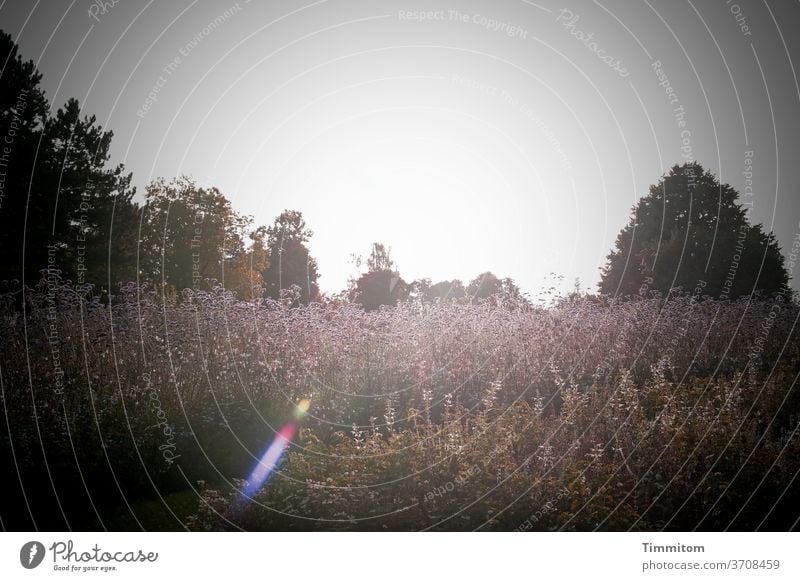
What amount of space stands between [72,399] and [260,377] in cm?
182

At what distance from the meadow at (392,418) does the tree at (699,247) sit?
7.88m

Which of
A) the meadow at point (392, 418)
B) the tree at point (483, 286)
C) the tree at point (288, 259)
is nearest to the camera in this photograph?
the meadow at point (392, 418)

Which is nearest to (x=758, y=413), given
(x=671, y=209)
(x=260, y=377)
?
(x=260, y=377)

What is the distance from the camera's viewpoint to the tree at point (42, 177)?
16.5ft

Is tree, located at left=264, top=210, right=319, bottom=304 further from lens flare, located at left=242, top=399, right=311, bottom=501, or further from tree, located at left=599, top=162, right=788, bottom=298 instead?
lens flare, located at left=242, top=399, right=311, bottom=501

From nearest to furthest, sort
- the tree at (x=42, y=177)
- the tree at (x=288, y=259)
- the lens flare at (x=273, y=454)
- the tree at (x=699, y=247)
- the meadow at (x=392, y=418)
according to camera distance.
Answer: the meadow at (x=392, y=418), the lens flare at (x=273, y=454), the tree at (x=42, y=177), the tree at (x=699, y=247), the tree at (x=288, y=259)

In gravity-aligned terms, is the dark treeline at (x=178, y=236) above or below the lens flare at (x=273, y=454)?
above

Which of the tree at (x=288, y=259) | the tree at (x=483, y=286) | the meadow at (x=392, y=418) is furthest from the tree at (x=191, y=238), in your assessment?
the meadow at (x=392, y=418)

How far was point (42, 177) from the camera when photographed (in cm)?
889

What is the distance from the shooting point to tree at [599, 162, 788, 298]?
14031 millimetres

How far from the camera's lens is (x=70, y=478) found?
12.8 feet

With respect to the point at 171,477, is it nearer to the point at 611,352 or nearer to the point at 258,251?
the point at 611,352

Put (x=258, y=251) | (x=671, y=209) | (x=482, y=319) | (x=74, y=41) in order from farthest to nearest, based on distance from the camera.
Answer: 1. (x=258, y=251)
2. (x=671, y=209)
3. (x=482, y=319)
4. (x=74, y=41)

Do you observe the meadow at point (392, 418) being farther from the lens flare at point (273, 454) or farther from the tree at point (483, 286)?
the tree at point (483, 286)
